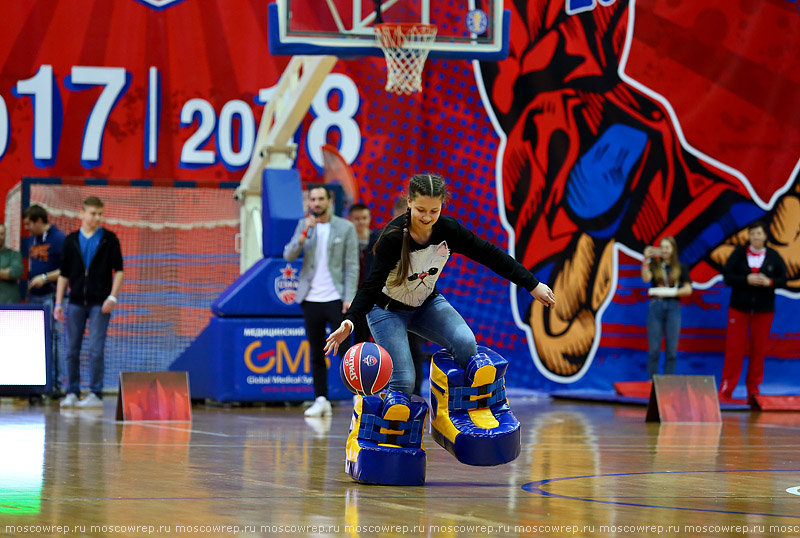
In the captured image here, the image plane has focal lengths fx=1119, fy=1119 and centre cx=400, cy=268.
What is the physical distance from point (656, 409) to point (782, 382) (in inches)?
171

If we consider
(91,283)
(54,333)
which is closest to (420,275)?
(91,283)

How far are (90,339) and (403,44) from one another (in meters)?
4.00

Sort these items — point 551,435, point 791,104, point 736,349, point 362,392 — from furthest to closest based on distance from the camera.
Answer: point 791,104
point 736,349
point 551,435
point 362,392

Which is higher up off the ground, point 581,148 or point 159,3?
point 159,3

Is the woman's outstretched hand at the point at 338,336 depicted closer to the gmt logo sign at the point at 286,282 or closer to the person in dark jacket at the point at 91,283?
the person in dark jacket at the point at 91,283

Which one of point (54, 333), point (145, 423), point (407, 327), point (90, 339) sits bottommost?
point (145, 423)

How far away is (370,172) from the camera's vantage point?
13.8 metres

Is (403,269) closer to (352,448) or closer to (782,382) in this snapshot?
(352,448)

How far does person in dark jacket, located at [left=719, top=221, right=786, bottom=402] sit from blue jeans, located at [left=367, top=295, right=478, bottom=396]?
7.54 meters

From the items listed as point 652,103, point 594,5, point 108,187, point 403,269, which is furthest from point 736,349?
point 403,269

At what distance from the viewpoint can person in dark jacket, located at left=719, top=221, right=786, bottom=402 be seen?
486 inches

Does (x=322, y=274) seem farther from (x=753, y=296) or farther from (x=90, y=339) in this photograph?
(x=753, y=296)

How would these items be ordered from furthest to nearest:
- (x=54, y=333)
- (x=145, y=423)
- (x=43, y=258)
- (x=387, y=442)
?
(x=54, y=333), (x=43, y=258), (x=145, y=423), (x=387, y=442)

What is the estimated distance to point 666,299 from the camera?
41.8 feet
